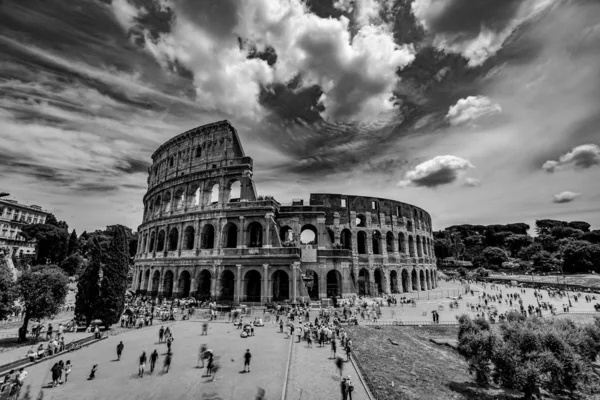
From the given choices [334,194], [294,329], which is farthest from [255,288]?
[334,194]

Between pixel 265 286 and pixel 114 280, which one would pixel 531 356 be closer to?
pixel 265 286

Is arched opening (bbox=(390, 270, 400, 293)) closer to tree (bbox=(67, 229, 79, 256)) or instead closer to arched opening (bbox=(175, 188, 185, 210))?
arched opening (bbox=(175, 188, 185, 210))

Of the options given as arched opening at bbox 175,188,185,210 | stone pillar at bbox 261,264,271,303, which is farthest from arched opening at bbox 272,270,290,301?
arched opening at bbox 175,188,185,210

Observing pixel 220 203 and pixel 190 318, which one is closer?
pixel 190 318

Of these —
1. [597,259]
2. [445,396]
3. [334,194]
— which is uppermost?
[334,194]

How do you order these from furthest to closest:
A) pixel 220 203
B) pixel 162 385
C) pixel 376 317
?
pixel 220 203
pixel 376 317
pixel 162 385

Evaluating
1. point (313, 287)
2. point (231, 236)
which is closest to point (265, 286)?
point (313, 287)

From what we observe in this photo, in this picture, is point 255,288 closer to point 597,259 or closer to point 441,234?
point 597,259

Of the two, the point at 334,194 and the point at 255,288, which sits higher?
the point at 334,194
